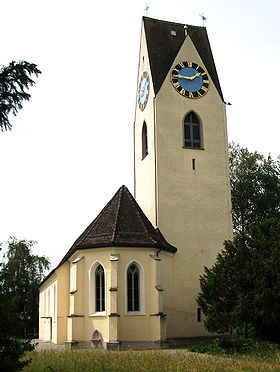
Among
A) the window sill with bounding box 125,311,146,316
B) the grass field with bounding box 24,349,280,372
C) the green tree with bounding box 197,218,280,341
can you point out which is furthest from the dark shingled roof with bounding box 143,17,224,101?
the grass field with bounding box 24,349,280,372

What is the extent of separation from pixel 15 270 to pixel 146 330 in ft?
99.1

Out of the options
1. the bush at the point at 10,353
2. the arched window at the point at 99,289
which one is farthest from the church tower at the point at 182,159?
the bush at the point at 10,353

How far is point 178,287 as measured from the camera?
2783cm

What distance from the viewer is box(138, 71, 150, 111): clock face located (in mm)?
32441

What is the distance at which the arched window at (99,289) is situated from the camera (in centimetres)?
2472

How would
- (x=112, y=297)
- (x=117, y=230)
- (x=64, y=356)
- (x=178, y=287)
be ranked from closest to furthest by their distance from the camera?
(x=64, y=356) → (x=112, y=297) → (x=117, y=230) → (x=178, y=287)

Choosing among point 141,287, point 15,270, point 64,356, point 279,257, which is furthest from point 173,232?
point 15,270

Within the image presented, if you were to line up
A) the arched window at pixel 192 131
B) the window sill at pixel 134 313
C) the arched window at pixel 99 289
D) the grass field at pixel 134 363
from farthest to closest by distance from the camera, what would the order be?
1. the arched window at pixel 192 131
2. the arched window at pixel 99 289
3. the window sill at pixel 134 313
4. the grass field at pixel 134 363

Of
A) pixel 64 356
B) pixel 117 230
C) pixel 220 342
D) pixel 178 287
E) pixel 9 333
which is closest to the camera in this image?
pixel 9 333

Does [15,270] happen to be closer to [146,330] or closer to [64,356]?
[146,330]

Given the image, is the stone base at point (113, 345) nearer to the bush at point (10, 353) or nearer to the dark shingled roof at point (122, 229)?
the dark shingled roof at point (122, 229)

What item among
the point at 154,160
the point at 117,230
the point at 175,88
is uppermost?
the point at 175,88

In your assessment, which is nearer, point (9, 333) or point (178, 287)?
point (9, 333)

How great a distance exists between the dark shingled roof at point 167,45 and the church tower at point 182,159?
6 cm
